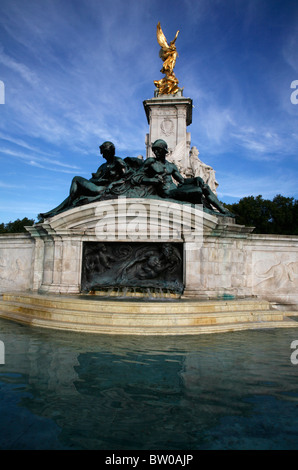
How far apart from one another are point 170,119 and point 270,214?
74.6 ft

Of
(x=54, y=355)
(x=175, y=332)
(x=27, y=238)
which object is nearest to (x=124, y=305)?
(x=175, y=332)

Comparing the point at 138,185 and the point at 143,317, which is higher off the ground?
the point at 138,185

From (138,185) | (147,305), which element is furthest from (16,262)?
(147,305)

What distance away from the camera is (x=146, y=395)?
11.0ft

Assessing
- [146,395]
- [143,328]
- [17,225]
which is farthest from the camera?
[17,225]

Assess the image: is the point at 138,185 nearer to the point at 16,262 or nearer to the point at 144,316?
the point at 144,316

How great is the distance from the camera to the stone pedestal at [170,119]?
18406 millimetres

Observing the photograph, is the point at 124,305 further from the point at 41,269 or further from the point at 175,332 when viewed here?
the point at 41,269

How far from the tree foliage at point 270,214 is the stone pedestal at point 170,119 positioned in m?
20.3

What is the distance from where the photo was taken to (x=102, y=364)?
4281mm

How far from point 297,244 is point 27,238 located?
882 centimetres

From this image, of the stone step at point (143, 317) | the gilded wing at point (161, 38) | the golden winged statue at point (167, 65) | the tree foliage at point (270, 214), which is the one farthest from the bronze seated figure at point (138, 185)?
the tree foliage at point (270, 214)

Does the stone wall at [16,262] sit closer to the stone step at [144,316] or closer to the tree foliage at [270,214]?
the stone step at [144,316]

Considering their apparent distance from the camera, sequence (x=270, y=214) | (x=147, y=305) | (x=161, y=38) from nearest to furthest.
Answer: (x=147, y=305)
(x=161, y=38)
(x=270, y=214)
